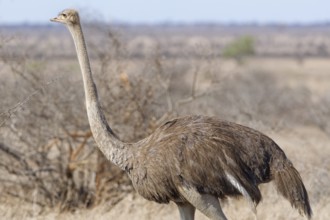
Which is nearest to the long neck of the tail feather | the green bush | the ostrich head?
the ostrich head

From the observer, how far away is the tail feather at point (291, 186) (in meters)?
7.02

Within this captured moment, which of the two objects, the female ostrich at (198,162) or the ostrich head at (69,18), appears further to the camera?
the ostrich head at (69,18)

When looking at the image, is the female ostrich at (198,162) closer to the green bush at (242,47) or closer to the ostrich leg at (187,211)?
the ostrich leg at (187,211)

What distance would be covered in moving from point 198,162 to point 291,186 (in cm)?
68

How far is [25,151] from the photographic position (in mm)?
10891

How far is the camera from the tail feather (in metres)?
7.02

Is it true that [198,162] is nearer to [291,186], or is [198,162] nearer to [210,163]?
[210,163]

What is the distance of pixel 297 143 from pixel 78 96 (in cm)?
330

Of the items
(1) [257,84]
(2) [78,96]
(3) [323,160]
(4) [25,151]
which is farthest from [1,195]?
(1) [257,84]

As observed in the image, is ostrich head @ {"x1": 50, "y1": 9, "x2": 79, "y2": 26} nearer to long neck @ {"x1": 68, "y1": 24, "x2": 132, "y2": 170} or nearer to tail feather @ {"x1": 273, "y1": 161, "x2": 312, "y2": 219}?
long neck @ {"x1": 68, "y1": 24, "x2": 132, "y2": 170}

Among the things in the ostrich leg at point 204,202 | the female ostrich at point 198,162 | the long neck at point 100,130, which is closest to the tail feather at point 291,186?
the female ostrich at point 198,162

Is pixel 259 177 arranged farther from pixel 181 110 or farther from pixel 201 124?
pixel 181 110

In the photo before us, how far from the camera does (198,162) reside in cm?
686

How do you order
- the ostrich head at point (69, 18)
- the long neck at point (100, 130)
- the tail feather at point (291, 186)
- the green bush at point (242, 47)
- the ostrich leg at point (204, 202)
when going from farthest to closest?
1. the green bush at point (242, 47)
2. the ostrich head at point (69, 18)
3. the long neck at point (100, 130)
4. the tail feather at point (291, 186)
5. the ostrich leg at point (204, 202)
